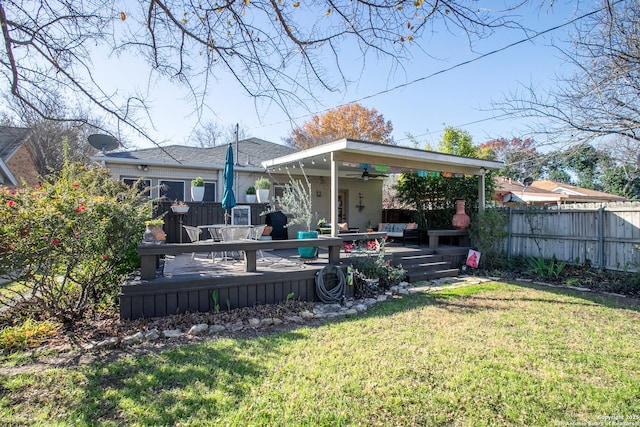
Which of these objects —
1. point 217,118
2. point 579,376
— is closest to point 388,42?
point 217,118

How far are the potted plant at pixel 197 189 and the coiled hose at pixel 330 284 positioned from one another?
548cm

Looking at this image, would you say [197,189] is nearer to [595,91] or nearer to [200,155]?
[200,155]

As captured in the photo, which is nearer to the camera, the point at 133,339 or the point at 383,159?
the point at 133,339

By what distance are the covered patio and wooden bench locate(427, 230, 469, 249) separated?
105 cm

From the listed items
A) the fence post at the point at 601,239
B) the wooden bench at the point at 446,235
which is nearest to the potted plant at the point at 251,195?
the wooden bench at the point at 446,235

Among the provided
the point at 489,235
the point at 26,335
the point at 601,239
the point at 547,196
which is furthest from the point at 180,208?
the point at 547,196

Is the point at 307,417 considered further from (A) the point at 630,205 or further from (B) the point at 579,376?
(A) the point at 630,205

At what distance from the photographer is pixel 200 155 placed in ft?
37.7

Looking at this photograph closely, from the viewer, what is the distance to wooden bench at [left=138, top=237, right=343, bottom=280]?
15.3ft

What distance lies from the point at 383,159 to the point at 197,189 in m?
5.27

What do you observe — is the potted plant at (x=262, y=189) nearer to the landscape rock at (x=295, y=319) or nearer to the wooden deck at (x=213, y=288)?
the wooden deck at (x=213, y=288)

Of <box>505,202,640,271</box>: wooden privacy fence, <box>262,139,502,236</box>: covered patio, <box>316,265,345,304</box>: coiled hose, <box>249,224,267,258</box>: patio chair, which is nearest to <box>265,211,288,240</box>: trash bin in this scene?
<box>262,139,502,236</box>: covered patio

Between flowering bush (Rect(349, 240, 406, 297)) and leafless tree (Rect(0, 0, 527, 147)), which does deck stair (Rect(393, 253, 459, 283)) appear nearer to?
flowering bush (Rect(349, 240, 406, 297))

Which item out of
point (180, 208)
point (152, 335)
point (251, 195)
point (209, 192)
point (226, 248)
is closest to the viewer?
point (152, 335)
